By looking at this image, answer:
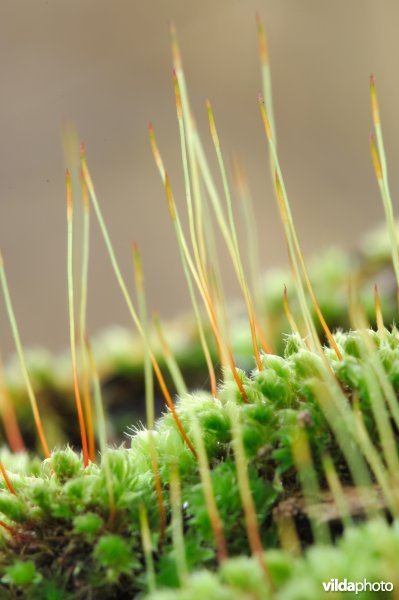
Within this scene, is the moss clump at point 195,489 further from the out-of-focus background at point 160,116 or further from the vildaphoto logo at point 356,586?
the out-of-focus background at point 160,116

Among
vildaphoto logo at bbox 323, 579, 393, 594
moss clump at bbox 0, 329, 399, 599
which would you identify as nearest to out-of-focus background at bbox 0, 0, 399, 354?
moss clump at bbox 0, 329, 399, 599

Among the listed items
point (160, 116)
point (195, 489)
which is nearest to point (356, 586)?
point (195, 489)

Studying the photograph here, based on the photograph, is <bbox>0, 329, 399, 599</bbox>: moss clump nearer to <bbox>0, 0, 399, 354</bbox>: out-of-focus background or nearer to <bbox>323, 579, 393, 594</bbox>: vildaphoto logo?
<bbox>323, 579, 393, 594</bbox>: vildaphoto logo

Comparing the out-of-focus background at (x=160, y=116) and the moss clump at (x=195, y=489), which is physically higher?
the out-of-focus background at (x=160, y=116)

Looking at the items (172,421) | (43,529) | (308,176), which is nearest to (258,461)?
(172,421)

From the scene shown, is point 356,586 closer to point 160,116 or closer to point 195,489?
point 195,489

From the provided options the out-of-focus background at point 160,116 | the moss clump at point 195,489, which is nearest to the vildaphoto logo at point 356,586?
the moss clump at point 195,489

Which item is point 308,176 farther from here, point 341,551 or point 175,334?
point 341,551
